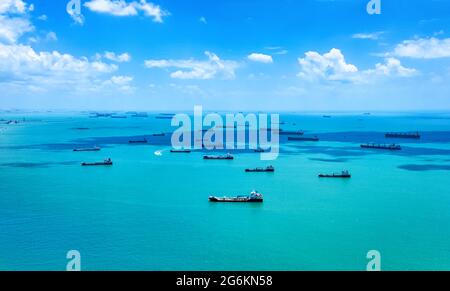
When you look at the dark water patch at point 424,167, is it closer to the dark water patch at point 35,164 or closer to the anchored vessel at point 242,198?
the anchored vessel at point 242,198

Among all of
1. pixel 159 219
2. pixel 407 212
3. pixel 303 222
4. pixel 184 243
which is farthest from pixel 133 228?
pixel 407 212

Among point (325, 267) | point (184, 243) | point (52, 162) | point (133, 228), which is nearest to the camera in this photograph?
point (325, 267)

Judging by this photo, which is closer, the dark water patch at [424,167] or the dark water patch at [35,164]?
the dark water patch at [424,167]

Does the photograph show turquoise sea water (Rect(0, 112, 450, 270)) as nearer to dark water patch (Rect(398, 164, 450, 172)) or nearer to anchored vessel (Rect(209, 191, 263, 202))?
dark water patch (Rect(398, 164, 450, 172))

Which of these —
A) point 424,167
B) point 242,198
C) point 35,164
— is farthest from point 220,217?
point 35,164

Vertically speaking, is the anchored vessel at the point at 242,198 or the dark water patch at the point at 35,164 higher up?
the dark water patch at the point at 35,164

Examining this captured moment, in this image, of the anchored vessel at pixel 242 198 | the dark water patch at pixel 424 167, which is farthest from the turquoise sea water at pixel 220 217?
the anchored vessel at pixel 242 198

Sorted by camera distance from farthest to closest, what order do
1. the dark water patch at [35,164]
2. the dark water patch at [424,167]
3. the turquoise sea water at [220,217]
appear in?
the dark water patch at [35,164], the dark water patch at [424,167], the turquoise sea water at [220,217]

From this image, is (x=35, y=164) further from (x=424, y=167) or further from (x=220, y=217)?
(x=424, y=167)
